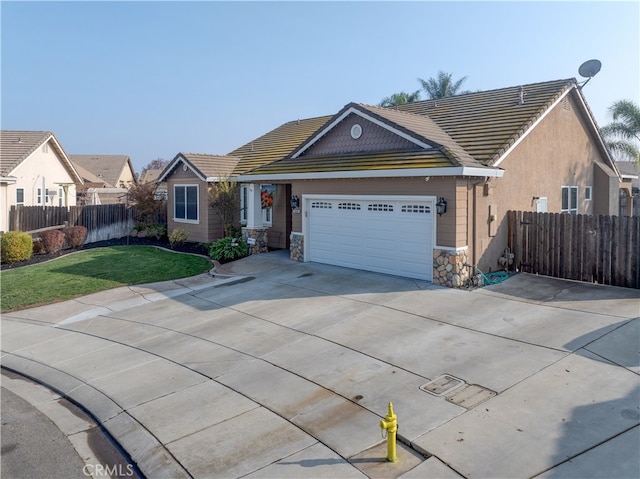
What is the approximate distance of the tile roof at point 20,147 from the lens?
988 inches

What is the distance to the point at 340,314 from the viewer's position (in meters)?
10.8

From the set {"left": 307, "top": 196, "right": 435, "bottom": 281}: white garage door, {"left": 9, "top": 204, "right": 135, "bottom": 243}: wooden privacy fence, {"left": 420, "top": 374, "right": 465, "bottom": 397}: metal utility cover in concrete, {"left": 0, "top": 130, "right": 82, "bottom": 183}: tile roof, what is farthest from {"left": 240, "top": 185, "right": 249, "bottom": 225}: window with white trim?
{"left": 420, "top": 374, "right": 465, "bottom": 397}: metal utility cover in concrete

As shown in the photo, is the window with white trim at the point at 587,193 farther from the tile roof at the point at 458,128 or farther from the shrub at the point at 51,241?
the shrub at the point at 51,241

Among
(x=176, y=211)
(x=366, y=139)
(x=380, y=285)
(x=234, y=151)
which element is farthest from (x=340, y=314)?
(x=234, y=151)

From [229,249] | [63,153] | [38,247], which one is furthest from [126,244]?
[63,153]

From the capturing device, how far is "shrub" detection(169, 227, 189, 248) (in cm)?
2134

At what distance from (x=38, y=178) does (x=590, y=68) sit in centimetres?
2703

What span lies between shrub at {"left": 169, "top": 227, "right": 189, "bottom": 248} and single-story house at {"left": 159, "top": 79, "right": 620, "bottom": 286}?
12.3 feet

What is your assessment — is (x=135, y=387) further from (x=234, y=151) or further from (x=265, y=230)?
(x=234, y=151)

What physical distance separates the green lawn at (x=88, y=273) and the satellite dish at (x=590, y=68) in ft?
45.6

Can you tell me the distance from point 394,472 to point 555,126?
13.8 m

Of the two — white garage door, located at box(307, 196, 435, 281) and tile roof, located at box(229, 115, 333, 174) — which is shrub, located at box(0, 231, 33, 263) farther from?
white garage door, located at box(307, 196, 435, 281)

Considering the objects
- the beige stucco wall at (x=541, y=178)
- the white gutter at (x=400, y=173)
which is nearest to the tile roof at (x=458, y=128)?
the white gutter at (x=400, y=173)

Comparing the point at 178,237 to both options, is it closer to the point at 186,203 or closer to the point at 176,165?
the point at 186,203
